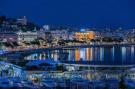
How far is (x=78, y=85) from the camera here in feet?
60.5

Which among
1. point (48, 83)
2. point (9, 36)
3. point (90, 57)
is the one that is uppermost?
point (9, 36)

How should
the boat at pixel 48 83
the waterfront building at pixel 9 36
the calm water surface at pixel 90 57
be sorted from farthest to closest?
the waterfront building at pixel 9 36 → the calm water surface at pixel 90 57 → the boat at pixel 48 83

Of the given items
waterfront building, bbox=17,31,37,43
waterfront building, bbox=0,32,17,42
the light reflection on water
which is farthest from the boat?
waterfront building, bbox=17,31,37,43

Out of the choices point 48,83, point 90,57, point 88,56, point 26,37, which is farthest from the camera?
point 26,37

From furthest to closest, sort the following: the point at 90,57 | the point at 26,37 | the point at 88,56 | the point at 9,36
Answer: the point at 26,37
the point at 9,36
the point at 88,56
the point at 90,57

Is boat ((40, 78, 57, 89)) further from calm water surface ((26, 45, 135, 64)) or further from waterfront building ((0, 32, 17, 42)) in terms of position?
waterfront building ((0, 32, 17, 42))

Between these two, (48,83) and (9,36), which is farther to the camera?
(9,36)

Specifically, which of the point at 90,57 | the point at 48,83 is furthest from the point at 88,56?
the point at 48,83

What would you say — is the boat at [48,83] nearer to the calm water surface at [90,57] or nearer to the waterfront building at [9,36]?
the calm water surface at [90,57]

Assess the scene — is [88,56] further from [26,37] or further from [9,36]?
[26,37]

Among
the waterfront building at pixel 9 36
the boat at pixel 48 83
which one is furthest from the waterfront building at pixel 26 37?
the boat at pixel 48 83

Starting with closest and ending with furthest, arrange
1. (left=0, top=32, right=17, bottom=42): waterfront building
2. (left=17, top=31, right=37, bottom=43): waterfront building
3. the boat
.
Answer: the boat
(left=0, top=32, right=17, bottom=42): waterfront building
(left=17, top=31, right=37, bottom=43): waterfront building

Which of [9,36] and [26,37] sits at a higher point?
[9,36]

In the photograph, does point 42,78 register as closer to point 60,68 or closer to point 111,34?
point 60,68
